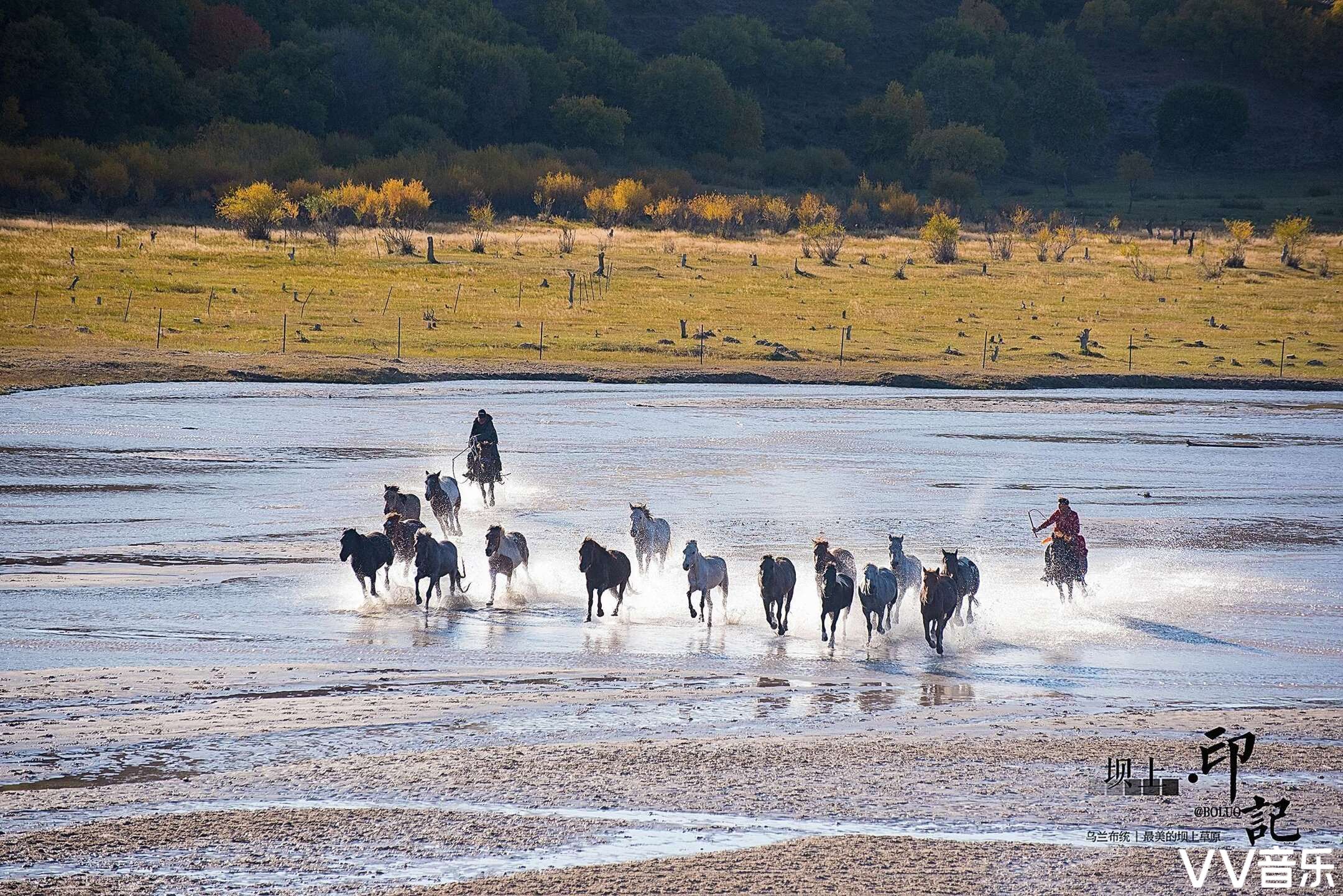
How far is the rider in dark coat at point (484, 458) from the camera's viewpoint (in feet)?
78.7

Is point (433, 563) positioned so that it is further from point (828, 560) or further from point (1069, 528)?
point (1069, 528)

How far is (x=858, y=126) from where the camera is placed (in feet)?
450

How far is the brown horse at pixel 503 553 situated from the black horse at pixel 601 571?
103 centimetres

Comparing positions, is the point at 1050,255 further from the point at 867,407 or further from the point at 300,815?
the point at 300,815

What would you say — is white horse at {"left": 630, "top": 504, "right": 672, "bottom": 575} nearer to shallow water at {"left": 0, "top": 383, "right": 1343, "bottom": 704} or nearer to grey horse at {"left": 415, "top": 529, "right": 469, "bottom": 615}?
shallow water at {"left": 0, "top": 383, "right": 1343, "bottom": 704}

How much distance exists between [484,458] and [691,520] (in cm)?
341

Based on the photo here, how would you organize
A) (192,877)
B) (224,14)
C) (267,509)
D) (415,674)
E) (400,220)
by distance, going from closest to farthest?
(192,877) < (415,674) < (267,509) < (400,220) < (224,14)

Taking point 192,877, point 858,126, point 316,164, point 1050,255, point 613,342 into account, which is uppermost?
point 858,126

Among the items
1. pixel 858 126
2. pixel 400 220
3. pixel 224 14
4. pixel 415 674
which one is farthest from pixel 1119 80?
pixel 415 674

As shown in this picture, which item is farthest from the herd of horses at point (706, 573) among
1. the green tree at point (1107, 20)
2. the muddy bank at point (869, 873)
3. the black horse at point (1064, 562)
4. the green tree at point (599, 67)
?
the green tree at point (1107, 20)

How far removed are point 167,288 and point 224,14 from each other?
7941 cm

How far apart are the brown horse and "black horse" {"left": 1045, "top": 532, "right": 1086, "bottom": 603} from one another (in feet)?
20.2

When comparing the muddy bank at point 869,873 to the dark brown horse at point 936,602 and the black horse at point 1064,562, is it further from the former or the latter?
the black horse at point 1064,562

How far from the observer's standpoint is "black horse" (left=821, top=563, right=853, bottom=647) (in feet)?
53.1
